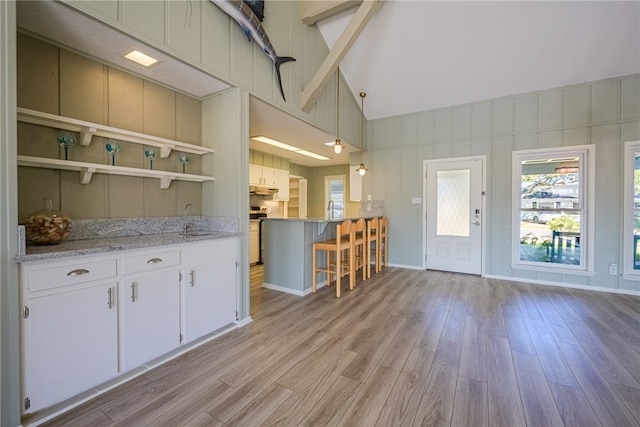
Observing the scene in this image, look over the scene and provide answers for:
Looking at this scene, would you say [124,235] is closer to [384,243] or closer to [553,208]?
[384,243]

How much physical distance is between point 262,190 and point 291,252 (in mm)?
2941

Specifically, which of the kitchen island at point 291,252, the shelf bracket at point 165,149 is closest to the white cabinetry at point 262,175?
the kitchen island at point 291,252

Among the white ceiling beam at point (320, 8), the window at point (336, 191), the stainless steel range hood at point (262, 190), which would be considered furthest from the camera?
the window at point (336, 191)

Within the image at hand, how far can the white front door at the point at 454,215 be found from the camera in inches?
179

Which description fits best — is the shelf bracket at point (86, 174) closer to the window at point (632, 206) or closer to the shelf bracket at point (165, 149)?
the shelf bracket at point (165, 149)

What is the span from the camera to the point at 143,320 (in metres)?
1.95

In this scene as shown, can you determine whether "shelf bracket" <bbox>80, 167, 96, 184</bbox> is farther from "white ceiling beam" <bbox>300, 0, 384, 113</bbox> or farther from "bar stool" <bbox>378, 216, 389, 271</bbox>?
"bar stool" <bbox>378, 216, 389, 271</bbox>

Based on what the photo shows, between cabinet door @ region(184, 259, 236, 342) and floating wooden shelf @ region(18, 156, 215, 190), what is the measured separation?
925mm

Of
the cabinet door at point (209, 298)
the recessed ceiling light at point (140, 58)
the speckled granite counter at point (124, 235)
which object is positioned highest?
the recessed ceiling light at point (140, 58)

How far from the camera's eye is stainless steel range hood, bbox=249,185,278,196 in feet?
19.9

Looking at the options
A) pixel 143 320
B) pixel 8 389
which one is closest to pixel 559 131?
pixel 143 320

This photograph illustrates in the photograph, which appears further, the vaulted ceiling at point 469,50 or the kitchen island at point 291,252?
the kitchen island at point 291,252

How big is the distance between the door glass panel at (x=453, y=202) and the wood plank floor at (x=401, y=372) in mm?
1710

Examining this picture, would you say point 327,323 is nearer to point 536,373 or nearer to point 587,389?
point 536,373
